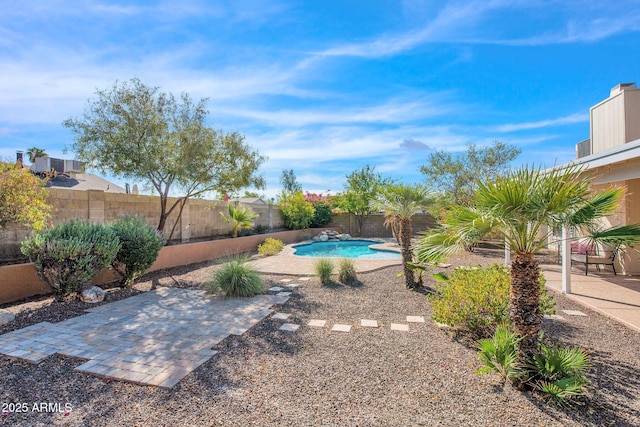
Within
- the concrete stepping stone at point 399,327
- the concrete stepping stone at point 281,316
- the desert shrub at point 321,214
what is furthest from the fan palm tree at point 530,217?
the desert shrub at point 321,214

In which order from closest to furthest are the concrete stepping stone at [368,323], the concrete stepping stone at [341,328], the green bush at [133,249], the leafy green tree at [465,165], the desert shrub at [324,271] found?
the concrete stepping stone at [341,328] → the concrete stepping stone at [368,323] → the green bush at [133,249] → the desert shrub at [324,271] → the leafy green tree at [465,165]

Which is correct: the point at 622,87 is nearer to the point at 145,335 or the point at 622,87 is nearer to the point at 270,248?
the point at 270,248

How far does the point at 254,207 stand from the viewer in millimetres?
17062

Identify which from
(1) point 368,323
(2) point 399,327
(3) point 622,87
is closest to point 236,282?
(1) point 368,323

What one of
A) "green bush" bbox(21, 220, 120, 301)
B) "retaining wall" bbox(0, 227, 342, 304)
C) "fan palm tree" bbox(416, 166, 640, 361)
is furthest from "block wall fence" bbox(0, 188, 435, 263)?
"fan palm tree" bbox(416, 166, 640, 361)

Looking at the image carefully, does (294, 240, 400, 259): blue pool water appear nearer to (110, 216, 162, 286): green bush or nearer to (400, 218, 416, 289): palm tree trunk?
(400, 218, 416, 289): palm tree trunk

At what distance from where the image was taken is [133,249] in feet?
23.7

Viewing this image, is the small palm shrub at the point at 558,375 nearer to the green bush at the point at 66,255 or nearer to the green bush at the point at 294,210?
the green bush at the point at 66,255

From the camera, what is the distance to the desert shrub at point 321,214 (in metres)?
22.4

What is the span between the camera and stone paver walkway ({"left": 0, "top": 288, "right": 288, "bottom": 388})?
360 cm

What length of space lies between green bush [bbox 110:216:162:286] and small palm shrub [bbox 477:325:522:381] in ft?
23.7

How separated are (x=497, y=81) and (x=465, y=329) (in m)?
9.63

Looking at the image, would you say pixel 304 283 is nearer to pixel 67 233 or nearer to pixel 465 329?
pixel 465 329

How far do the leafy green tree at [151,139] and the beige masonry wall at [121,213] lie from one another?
651mm
